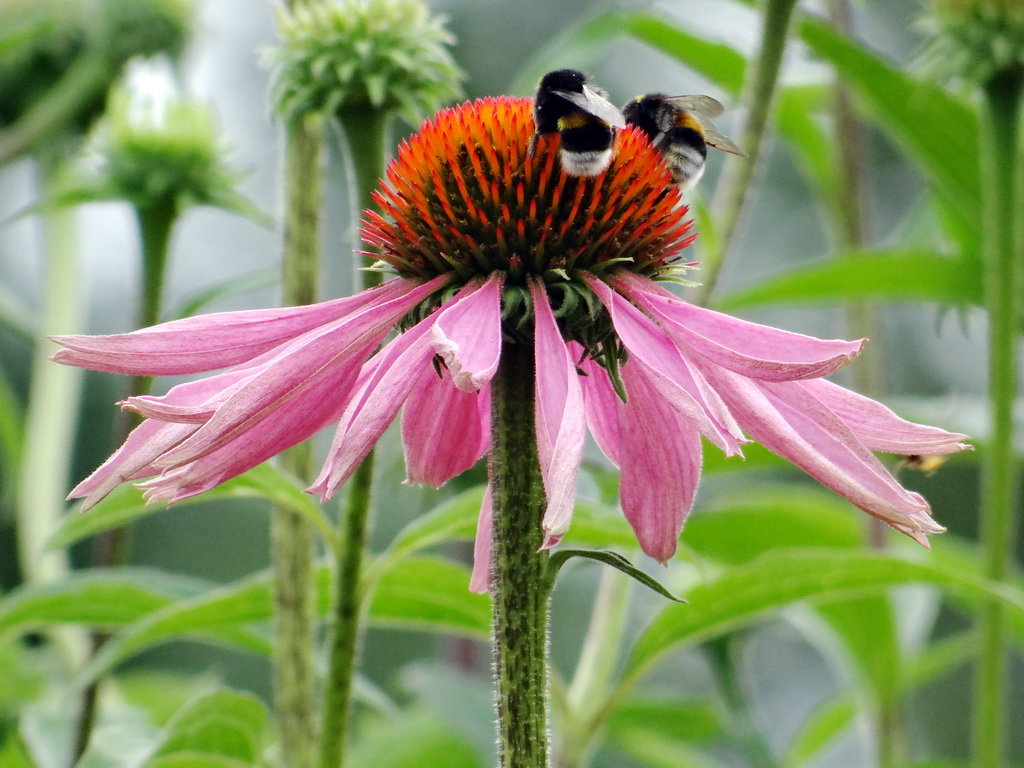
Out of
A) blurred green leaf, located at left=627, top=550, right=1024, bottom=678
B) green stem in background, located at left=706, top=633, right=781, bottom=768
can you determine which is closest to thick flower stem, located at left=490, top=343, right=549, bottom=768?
blurred green leaf, located at left=627, top=550, right=1024, bottom=678

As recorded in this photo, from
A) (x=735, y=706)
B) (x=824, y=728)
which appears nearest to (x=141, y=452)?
(x=735, y=706)

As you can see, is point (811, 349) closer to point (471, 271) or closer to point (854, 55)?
point (471, 271)

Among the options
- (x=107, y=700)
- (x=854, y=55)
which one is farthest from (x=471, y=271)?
(x=107, y=700)

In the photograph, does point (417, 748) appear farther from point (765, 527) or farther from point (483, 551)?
point (483, 551)

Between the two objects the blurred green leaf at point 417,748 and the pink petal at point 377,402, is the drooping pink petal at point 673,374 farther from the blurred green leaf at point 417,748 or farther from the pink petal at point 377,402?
the blurred green leaf at point 417,748

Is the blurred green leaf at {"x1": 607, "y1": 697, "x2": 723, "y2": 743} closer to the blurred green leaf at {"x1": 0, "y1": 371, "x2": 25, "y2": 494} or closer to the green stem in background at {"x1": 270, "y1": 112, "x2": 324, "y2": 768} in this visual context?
the green stem in background at {"x1": 270, "y1": 112, "x2": 324, "y2": 768}

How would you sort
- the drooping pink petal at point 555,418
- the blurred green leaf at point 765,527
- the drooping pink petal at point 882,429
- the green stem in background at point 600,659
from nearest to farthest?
the drooping pink petal at point 555,418 → the drooping pink petal at point 882,429 → the green stem in background at point 600,659 → the blurred green leaf at point 765,527

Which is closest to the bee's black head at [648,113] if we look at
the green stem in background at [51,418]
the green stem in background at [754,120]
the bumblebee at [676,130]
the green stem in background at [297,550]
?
the bumblebee at [676,130]
